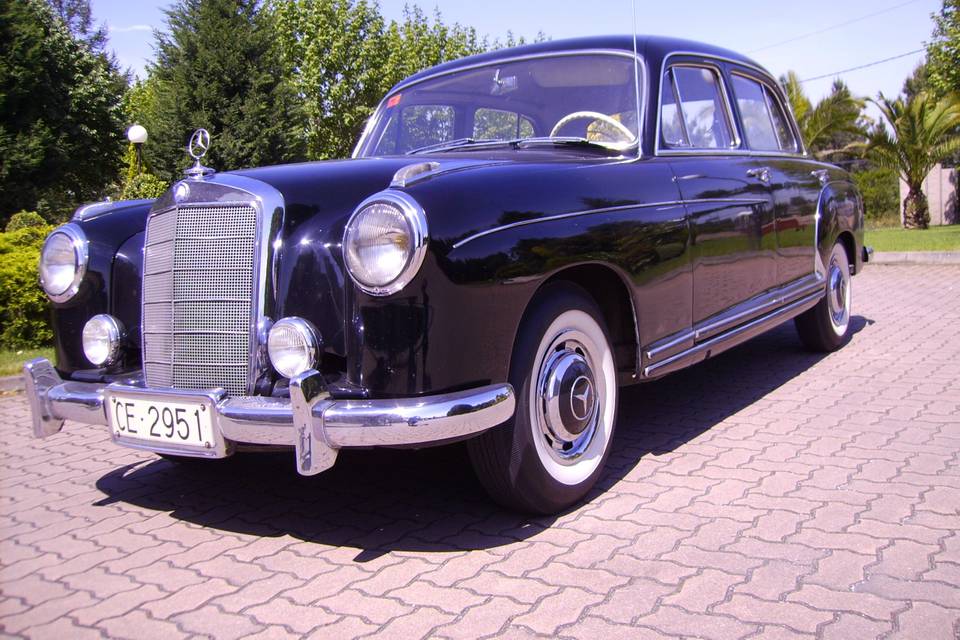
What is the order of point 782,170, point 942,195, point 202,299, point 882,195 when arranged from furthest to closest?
point 882,195 → point 942,195 → point 782,170 → point 202,299

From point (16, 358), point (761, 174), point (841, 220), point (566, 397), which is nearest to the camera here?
point (566, 397)

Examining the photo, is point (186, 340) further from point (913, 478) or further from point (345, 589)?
point (913, 478)

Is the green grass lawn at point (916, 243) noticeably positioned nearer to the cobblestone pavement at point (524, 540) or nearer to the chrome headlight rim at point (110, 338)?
the cobblestone pavement at point (524, 540)

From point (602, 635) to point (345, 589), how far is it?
0.80 meters

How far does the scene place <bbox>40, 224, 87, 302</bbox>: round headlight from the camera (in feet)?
10.5

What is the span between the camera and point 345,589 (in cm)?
246

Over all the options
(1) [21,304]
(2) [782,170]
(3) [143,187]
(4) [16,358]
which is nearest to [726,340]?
(2) [782,170]

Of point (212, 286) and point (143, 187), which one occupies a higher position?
point (143, 187)

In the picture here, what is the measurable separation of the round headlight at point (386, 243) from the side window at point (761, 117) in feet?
9.23

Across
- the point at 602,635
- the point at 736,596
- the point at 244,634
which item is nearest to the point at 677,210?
the point at 736,596

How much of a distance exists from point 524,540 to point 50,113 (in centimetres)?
1888

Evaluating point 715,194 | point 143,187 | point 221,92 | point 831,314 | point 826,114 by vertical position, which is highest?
point 221,92

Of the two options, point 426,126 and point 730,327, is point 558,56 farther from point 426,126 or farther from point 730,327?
point 730,327

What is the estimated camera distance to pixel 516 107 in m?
3.90
